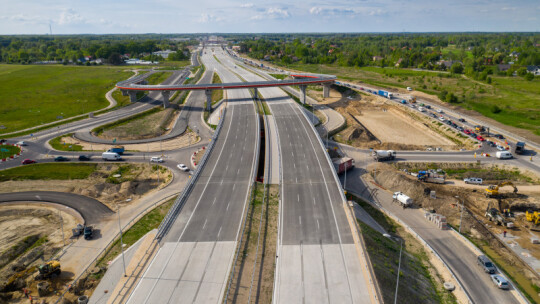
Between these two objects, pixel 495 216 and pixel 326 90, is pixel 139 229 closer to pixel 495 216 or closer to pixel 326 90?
pixel 495 216

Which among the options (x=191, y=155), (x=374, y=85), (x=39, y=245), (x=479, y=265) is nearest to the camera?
(x=479, y=265)

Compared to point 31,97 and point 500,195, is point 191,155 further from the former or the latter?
point 31,97

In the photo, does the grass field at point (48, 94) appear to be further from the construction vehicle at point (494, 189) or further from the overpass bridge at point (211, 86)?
the construction vehicle at point (494, 189)

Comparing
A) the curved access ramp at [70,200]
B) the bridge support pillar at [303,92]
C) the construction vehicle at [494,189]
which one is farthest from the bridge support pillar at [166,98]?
the construction vehicle at [494,189]

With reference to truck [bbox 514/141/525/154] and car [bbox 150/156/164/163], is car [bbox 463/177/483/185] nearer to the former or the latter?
truck [bbox 514/141/525/154]

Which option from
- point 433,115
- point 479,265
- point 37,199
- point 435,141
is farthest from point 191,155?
point 433,115

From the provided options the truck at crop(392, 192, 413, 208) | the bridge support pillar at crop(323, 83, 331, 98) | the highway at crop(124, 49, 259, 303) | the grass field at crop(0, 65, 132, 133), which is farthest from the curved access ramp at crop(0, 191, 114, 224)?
the bridge support pillar at crop(323, 83, 331, 98)
